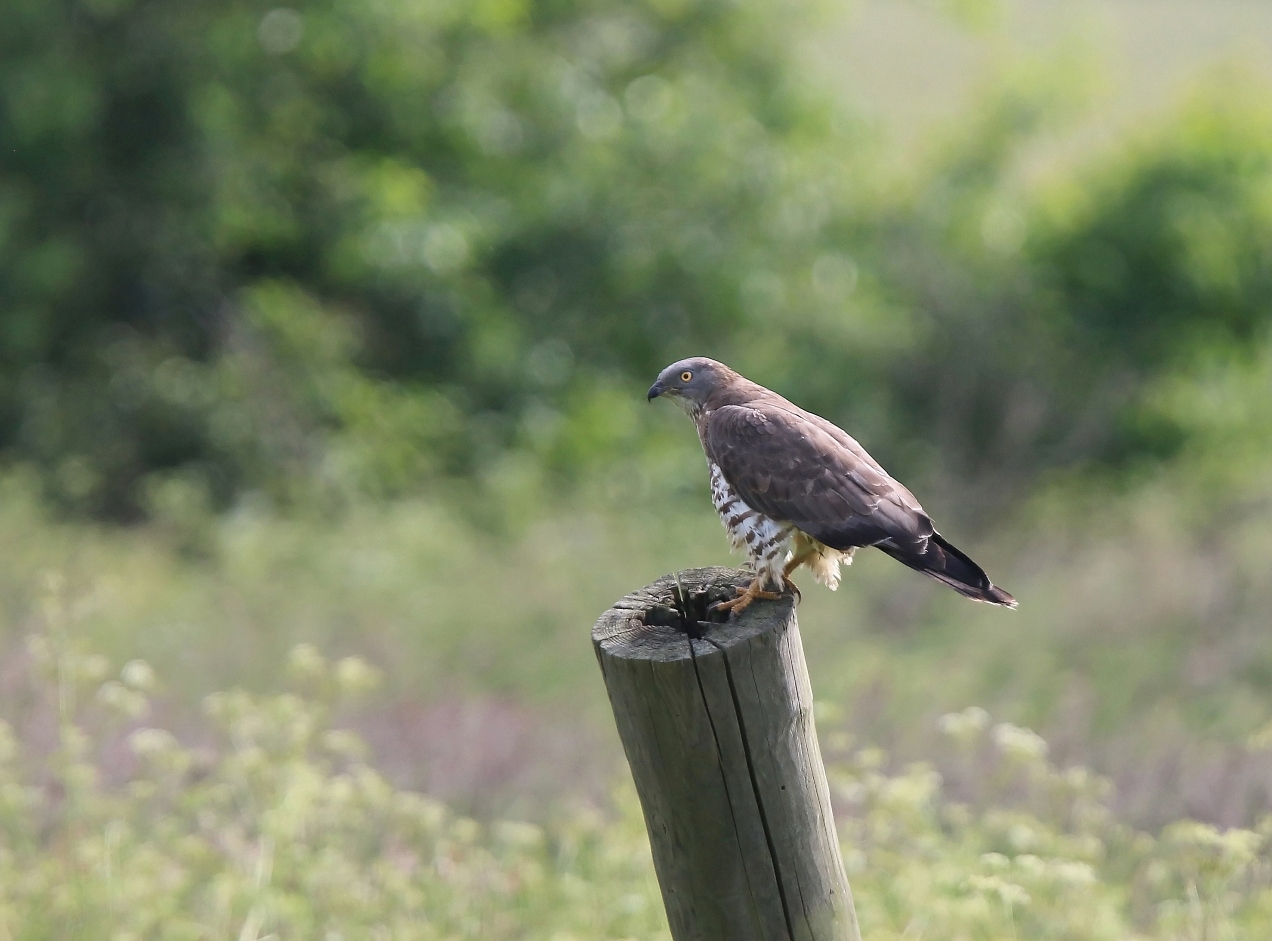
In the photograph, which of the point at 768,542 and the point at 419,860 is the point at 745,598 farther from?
the point at 419,860

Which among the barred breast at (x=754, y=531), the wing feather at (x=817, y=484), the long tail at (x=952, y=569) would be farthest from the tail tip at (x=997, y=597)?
the barred breast at (x=754, y=531)

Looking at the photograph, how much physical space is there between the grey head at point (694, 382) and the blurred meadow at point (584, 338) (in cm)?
236

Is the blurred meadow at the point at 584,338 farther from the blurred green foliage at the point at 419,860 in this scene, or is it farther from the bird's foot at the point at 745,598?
the bird's foot at the point at 745,598

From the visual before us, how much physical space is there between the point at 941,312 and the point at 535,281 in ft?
12.7

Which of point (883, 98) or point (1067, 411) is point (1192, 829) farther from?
point (883, 98)

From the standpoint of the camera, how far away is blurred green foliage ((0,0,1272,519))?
33.8 feet

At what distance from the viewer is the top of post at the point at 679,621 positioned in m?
2.34

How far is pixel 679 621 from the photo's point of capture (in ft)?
8.30

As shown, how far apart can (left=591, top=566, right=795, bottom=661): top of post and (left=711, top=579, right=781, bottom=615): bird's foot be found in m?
0.01

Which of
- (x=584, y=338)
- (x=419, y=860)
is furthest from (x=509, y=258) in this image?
(x=419, y=860)

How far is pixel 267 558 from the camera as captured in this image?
8703 mm

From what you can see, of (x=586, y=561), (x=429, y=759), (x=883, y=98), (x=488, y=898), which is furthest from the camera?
(x=883, y=98)

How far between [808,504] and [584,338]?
8278mm

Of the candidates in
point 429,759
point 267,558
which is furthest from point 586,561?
point 429,759
